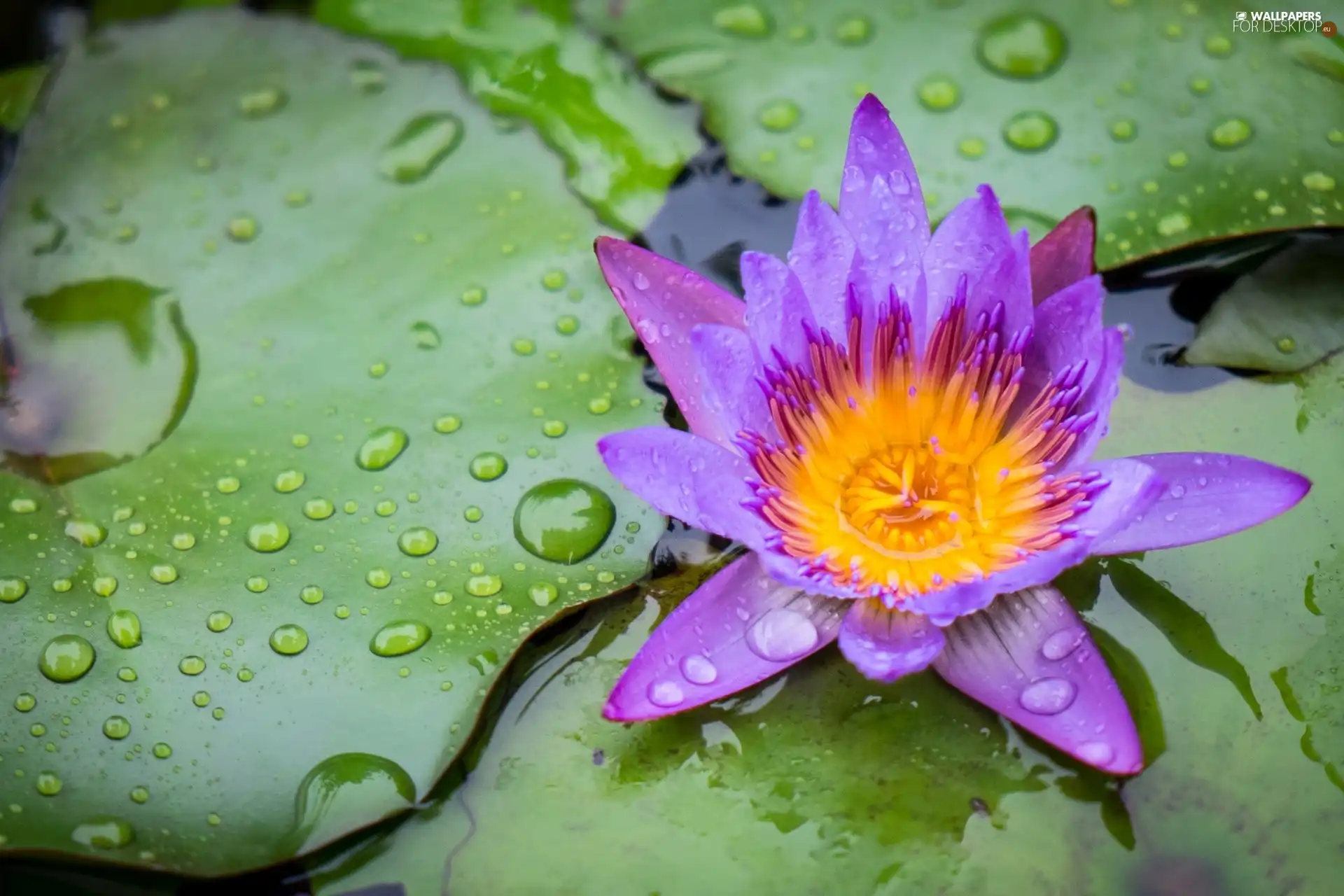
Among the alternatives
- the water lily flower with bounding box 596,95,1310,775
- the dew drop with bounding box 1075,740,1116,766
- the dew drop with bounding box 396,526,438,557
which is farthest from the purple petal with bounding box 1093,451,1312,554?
the dew drop with bounding box 396,526,438,557

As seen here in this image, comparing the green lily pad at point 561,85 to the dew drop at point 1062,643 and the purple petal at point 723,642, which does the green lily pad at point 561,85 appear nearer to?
the purple petal at point 723,642

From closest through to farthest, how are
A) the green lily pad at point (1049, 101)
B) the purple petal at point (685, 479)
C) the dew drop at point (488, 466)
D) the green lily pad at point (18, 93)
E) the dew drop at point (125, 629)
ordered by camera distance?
the purple petal at point (685, 479) < the dew drop at point (125, 629) < the dew drop at point (488, 466) < the green lily pad at point (1049, 101) < the green lily pad at point (18, 93)

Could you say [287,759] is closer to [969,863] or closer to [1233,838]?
[969,863]

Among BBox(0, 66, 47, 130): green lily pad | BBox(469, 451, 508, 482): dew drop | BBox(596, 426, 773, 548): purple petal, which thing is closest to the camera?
BBox(596, 426, 773, 548): purple petal

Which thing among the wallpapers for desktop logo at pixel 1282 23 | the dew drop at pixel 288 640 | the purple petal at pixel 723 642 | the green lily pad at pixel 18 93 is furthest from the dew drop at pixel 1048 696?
the green lily pad at pixel 18 93

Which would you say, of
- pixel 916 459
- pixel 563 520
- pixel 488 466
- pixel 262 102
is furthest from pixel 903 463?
pixel 262 102

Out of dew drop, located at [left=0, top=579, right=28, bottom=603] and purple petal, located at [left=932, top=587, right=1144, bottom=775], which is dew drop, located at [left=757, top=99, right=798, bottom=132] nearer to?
purple petal, located at [left=932, top=587, right=1144, bottom=775]

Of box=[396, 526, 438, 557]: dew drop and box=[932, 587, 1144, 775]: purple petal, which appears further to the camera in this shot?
box=[396, 526, 438, 557]: dew drop
